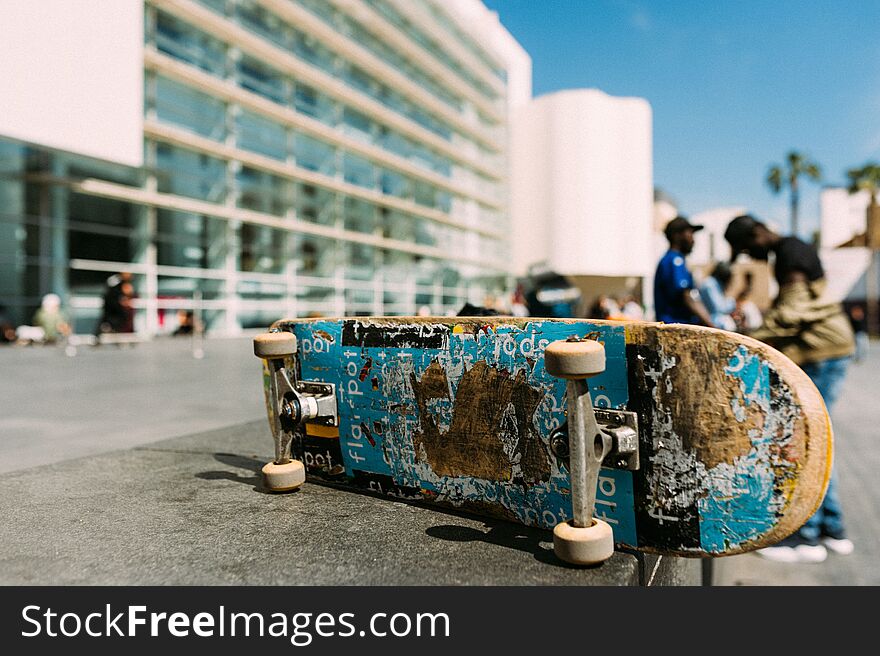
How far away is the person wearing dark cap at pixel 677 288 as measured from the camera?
3670mm

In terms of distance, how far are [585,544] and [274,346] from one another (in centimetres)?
106

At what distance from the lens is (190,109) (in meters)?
17.8

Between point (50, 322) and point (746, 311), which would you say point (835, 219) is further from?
point (50, 322)

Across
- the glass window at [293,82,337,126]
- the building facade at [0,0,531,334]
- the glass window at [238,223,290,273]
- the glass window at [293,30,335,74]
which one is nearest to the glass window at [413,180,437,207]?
the building facade at [0,0,531,334]

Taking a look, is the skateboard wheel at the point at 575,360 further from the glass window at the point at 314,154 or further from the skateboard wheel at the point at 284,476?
the glass window at the point at 314,154

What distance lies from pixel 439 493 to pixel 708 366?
2.72 ft

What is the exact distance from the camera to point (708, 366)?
49.7 inches

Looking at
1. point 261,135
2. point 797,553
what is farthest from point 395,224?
point 797,553

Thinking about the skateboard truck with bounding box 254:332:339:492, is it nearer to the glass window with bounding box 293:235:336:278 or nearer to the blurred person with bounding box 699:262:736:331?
the blurred person with bounding box 699:262:736:331

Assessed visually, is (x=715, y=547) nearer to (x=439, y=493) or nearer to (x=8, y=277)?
(x=439, y=493)

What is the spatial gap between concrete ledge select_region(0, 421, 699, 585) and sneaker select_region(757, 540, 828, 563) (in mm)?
1329

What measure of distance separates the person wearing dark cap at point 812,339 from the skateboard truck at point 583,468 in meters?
2.17

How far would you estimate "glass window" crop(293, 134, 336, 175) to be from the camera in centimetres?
2208
